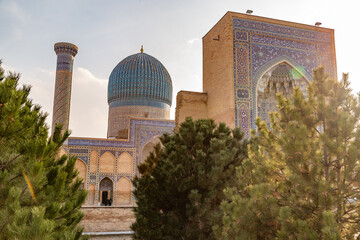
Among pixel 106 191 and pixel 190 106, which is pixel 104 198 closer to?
pixel 106 191

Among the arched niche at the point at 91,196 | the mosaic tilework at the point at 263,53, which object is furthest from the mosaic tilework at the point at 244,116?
the arched niche at the point at 91,196

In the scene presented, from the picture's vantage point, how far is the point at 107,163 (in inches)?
575

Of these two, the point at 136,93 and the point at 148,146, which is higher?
the point at 136,93

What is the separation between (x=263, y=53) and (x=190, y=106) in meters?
2.12

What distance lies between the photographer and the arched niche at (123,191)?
14500mm

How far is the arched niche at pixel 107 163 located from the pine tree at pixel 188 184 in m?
9.61

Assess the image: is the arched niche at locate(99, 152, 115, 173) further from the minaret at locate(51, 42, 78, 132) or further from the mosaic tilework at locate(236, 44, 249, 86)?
the mosaic tilework at locate(236, 44, 249, 86)

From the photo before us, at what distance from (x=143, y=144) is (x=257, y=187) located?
1272 cm

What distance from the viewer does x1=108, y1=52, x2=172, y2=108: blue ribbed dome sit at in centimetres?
1814

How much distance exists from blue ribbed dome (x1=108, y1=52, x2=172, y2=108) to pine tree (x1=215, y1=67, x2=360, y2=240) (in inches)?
600

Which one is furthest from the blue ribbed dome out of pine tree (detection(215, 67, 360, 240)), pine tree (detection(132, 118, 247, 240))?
pine tree (detection(215, 67, 360, 240))

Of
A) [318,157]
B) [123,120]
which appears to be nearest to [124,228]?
[318,157]

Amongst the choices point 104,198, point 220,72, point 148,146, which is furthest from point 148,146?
point 220,72

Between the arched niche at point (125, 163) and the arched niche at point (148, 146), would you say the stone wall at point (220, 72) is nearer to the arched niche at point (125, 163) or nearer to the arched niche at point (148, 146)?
the arched niche at point (125, 163)
